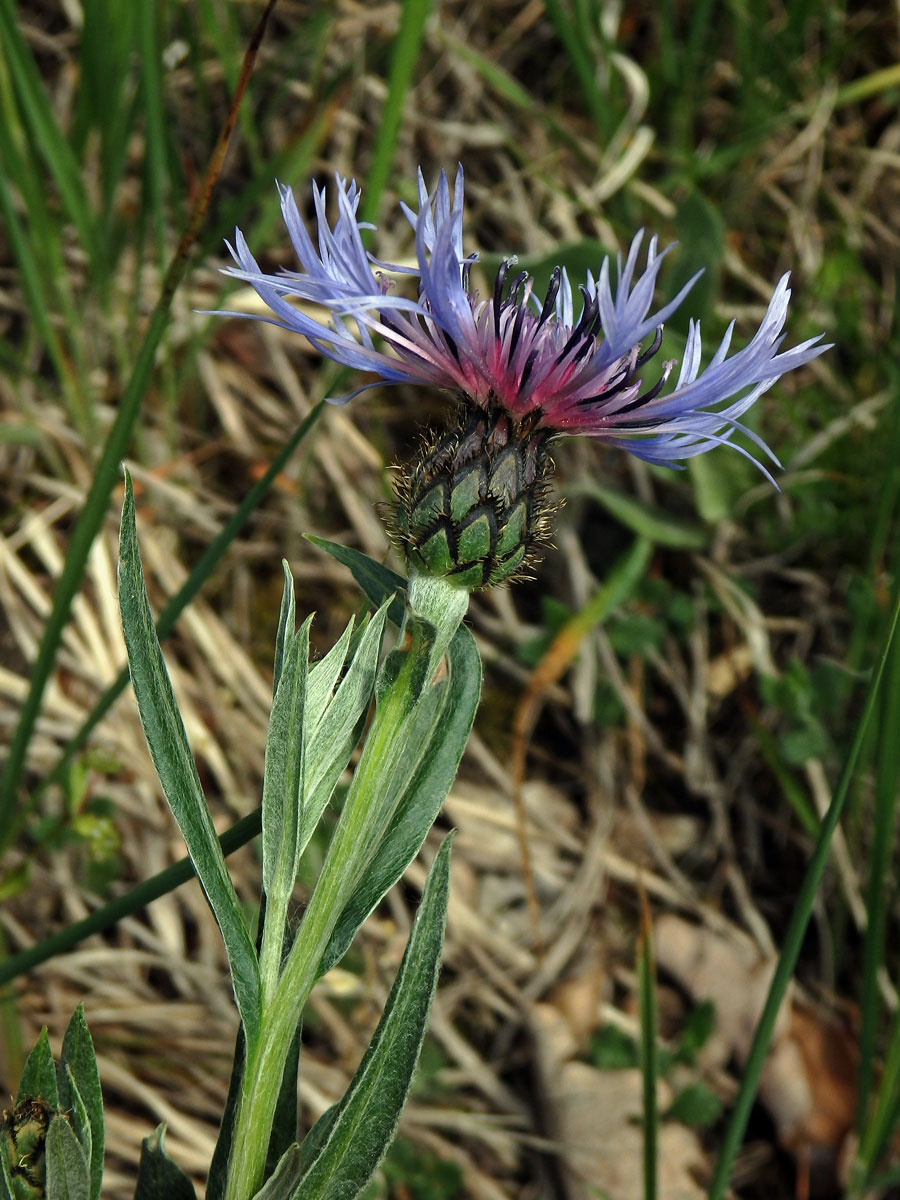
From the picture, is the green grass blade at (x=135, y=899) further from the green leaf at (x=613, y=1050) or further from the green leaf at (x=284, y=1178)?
the green leaf at (x=613, y=1050)

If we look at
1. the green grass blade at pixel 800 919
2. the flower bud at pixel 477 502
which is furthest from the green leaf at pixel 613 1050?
the flower bud at pixel 477 502

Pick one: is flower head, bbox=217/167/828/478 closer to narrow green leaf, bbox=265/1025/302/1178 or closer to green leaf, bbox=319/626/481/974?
green leaf, bbox=319/626/481/974

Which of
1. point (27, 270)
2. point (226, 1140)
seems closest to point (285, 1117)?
point (226, 1140)

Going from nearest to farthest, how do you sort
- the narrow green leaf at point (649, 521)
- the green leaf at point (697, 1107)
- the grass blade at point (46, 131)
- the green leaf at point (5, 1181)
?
the green leaf at point (5, 1181) → the grass blade at point (46, 131) → the green leaf at point (697, 1107) → the narrow green leaf at point (649, 521)

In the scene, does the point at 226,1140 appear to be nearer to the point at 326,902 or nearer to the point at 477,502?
the point at 326,902

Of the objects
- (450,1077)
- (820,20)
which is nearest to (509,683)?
(450,1077)
